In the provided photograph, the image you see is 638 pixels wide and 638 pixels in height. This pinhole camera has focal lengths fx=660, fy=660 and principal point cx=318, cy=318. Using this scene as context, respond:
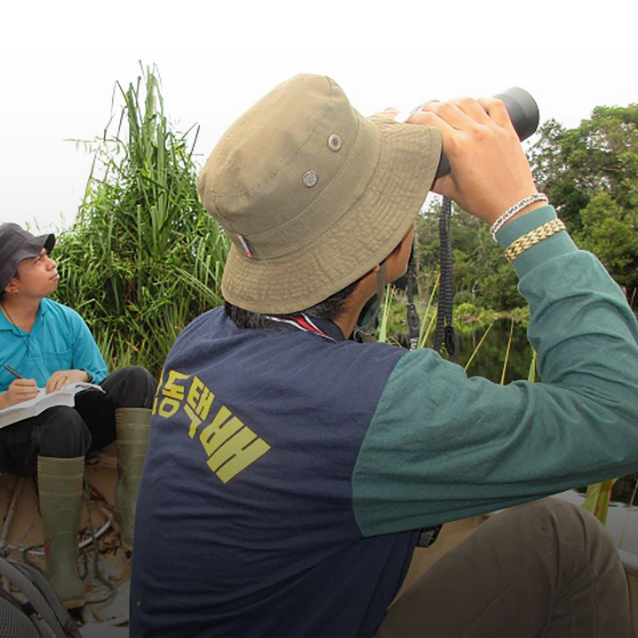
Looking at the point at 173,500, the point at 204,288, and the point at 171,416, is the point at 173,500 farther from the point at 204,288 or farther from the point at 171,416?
the point at 204,288

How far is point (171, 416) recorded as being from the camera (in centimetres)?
83

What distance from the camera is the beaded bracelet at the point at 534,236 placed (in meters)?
0.81

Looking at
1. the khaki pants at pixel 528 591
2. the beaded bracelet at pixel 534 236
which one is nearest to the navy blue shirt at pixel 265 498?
the khaki pants at pixel 528 591

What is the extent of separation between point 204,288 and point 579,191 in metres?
5.93

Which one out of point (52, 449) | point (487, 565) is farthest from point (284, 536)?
point (52, 449)

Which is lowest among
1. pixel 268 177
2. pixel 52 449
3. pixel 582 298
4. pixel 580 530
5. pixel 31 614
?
pixel 52 449

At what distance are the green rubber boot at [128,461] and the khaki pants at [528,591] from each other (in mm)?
1256

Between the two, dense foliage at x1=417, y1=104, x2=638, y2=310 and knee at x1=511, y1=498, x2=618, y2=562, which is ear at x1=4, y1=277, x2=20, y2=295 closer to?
knee at x1=511, y1=498, x2=618, y2=562

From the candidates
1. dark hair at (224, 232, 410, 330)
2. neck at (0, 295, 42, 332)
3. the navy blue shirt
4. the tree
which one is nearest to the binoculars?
dark hair at (224, 232, 410, 330)

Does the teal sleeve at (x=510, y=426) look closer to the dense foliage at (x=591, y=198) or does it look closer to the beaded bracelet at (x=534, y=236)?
the beaded bracelet at (x=534, y=236)

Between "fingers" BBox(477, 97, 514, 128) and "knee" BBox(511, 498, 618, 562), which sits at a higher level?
"fingers" BBox(477, 97, 514, 128)

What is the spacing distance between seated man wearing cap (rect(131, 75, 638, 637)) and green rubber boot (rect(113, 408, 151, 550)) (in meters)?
1.17

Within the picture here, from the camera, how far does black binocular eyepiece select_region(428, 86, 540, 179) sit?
101 cm

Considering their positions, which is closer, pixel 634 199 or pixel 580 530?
pixel 580 530
